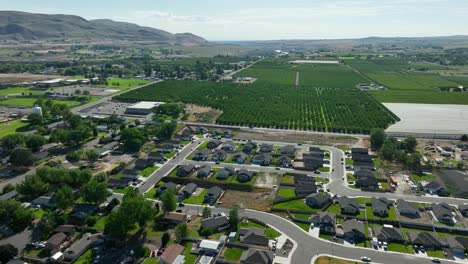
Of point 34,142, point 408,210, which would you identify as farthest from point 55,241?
point 408,210

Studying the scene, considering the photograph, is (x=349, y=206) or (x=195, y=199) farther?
(x=195, y=199)

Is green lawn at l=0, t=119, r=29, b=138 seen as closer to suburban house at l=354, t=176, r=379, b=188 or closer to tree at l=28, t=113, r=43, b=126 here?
tree at l=28, t=113, r=43, b=126

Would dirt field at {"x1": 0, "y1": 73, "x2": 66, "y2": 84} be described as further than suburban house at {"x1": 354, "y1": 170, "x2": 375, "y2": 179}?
Yes

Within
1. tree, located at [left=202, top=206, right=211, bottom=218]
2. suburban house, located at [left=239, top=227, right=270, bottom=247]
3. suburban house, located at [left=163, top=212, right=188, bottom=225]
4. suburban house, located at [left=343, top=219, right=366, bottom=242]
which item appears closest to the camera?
suburban house, located at [left=239, top=227, right=270, bottom=247]

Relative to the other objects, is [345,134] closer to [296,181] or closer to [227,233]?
[296,181]

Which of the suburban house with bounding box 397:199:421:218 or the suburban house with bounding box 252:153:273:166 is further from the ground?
the suburban house with bounding box 252:153:273:166

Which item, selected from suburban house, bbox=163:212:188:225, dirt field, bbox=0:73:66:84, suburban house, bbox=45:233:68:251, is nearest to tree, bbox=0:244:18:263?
suburban house, bbox=45:233:68:251

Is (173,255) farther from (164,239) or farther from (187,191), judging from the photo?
(187,191)

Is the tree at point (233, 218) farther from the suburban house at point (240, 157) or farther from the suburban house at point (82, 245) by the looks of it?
the suburban house at point (240, 157)
